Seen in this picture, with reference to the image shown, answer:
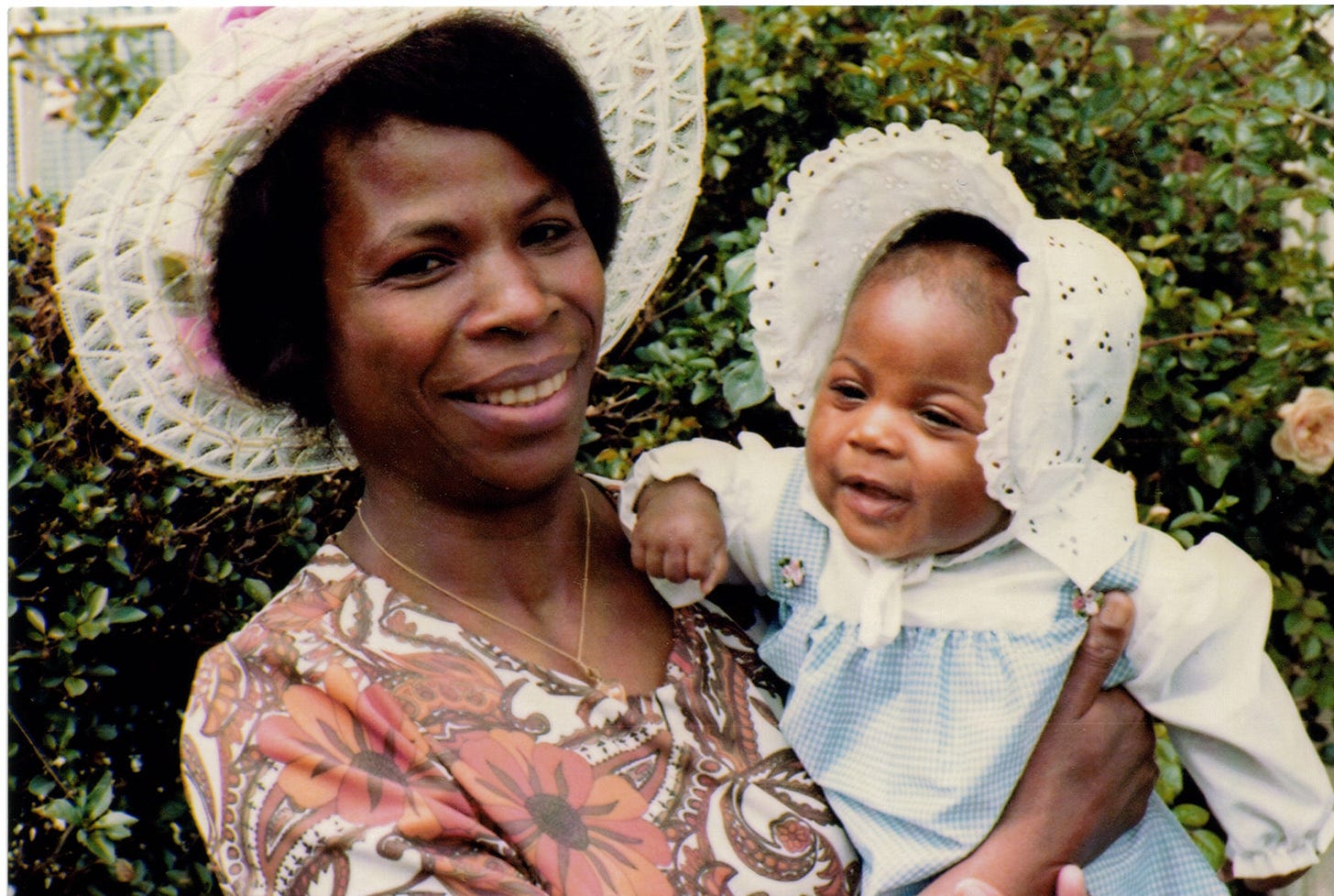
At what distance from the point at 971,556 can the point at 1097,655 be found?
0.21 meters

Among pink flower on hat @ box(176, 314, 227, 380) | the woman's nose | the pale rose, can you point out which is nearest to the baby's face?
the woman's nose

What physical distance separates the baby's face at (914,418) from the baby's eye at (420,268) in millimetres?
577

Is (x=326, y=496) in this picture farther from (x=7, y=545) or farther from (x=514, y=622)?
(x=514, y=622)

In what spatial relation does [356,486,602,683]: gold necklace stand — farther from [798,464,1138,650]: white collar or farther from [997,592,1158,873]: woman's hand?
[997,592,1158,873]: woman's hand

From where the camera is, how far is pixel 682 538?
1910mm

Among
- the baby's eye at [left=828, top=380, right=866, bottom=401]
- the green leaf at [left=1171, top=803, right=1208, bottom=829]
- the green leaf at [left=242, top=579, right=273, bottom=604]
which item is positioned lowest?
the green leaf at [left=1171, top=803, right=1208, bottom=829]

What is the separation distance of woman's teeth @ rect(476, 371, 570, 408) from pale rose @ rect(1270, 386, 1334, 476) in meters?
1.58

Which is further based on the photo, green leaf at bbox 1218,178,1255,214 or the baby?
green leaf at bbox 1218,178,1255,214

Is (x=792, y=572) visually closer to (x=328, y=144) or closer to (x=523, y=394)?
(x=523, y=394)

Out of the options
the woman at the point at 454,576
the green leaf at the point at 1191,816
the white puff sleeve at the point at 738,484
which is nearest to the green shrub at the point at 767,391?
the green leaf at the point at 1191,816

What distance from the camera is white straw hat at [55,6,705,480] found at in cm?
165

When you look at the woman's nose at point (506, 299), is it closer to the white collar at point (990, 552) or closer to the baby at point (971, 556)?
the baby at point (971, 556)

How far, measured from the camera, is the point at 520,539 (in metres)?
1.89

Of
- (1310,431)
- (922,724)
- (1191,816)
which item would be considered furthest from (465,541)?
(1310,431)
